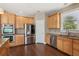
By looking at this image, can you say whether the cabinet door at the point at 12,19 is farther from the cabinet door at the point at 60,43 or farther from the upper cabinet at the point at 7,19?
the cabinet door at the point at 60,43

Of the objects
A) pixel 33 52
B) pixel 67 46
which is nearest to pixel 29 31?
pixel 33 52

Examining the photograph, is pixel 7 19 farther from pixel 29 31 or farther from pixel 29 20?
pixel 29 31

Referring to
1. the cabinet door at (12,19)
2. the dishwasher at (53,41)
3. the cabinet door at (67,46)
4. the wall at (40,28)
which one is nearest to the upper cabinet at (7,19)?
the cabinet door at (12,19)

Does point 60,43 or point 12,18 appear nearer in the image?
point 60,43

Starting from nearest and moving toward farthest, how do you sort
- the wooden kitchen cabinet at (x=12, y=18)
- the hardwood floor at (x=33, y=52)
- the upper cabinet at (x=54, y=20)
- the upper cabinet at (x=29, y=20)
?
1. the hardwood floor at (x=33, y=52)
2. the wooden kitchen cabinet at (x=12, y=18)
3. the upper cabinet at (x=54, y=20)
4. the upper cabinet at (x=29, y=20)

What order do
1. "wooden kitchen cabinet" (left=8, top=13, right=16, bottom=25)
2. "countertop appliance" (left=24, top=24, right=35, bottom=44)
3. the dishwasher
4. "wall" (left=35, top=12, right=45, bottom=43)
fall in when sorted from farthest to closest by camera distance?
"countertop appliance" (left=24, top=24, right=35, bottom=44) < "wall" (left=35, top=12, right=45, bottom=43) < the dishwasher < "wooden kitchen cabinet" (left=8, top=13, right=16, bottom=25)

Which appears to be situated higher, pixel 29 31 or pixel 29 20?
pixel 29 20

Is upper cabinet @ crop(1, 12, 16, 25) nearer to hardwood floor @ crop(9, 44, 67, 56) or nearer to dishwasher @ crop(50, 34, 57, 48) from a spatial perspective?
hardwood floor @ crop(9, 44, 67, 56)

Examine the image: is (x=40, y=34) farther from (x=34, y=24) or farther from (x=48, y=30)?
(x=34, y=24)

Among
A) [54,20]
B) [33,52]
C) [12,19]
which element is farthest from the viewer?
[54,20]

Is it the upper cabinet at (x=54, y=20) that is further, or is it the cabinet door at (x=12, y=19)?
the upper cabinet at (x=54, y=20)

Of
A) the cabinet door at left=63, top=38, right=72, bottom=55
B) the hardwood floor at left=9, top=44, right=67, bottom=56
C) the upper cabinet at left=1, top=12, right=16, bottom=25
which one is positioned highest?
the upper cabinet at left=1, top=12, right=16, bottom=25

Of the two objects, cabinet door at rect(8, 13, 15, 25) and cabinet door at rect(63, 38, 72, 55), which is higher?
→ cabinet door at rect(8, 13, 15, 25)

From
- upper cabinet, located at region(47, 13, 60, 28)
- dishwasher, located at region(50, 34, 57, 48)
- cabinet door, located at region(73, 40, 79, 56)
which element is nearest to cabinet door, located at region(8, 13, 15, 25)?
upper cabinet, located at region(47, 13, 60, 28)
